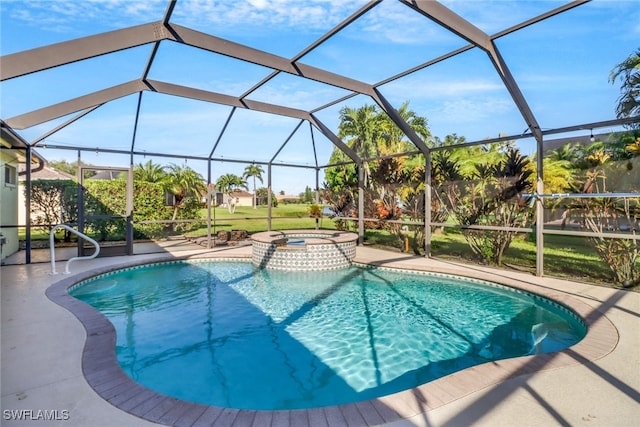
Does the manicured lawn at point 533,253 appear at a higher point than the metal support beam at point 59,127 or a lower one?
lower

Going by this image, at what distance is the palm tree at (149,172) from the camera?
1766 cm

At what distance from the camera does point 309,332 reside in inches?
210

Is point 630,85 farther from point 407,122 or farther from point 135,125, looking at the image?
point 135,125

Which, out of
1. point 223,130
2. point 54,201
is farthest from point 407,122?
point 54,201

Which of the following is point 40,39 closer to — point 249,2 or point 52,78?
point 52,78

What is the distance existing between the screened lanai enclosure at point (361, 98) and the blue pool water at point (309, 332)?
284cm

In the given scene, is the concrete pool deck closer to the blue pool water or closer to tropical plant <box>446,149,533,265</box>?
the blue pool water

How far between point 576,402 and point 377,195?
10.5 metres

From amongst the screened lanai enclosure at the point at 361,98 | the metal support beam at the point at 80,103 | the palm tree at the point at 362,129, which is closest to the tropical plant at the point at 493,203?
the screened lanai enclosure at the point at 361,98

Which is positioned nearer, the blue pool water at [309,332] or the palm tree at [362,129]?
the blue pool water at [309,332]

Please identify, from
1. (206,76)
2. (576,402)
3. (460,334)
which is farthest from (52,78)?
(576,402)

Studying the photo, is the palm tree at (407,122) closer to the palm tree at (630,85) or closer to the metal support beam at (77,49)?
the palm tree at (630,85)

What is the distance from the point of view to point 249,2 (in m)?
5.52

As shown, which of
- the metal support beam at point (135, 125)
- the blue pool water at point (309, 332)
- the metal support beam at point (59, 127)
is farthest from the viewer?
the metal support beam at point (135, 125)
